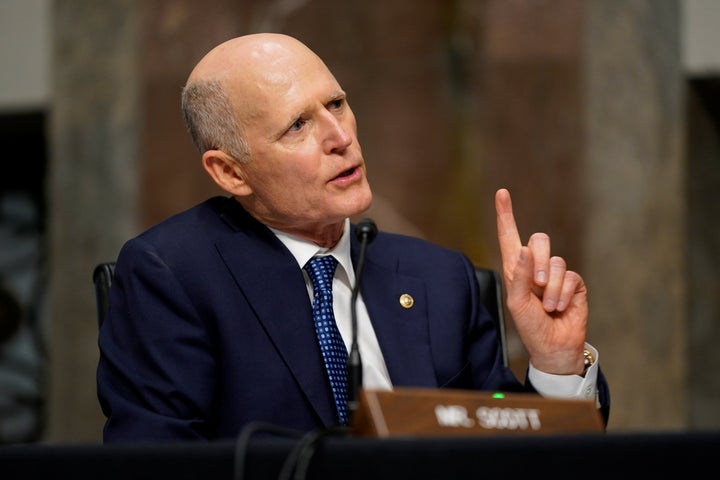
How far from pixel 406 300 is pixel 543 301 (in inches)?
13.7

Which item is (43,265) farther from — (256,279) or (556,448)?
(556,448)

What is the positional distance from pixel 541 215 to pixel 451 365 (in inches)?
67.0

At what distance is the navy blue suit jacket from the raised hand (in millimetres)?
109

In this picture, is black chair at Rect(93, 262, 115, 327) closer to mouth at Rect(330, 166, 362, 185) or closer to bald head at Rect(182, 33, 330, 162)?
bald head at Rect(182, 33, 330, 162)

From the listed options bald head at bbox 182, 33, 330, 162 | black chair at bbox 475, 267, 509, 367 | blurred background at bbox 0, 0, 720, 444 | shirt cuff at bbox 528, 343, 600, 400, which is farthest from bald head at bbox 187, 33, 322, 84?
blurred background at bbox 0, 0, 720, 444

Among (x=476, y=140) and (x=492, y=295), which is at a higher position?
(x=476, y=140)

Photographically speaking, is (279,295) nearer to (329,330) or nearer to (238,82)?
(329,330)

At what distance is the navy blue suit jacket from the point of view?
2100 mm

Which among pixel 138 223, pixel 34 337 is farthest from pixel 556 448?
pixel 34 337

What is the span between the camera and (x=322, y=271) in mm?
2314

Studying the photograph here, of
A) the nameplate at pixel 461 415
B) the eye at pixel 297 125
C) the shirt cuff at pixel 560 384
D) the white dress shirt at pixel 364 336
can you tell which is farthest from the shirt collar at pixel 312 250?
the nameplate at pixel 461 415

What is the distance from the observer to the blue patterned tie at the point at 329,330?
86.4 inches

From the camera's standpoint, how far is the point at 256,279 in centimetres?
227

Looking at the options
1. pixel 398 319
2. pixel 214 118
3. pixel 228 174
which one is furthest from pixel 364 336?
pixel 214 118
